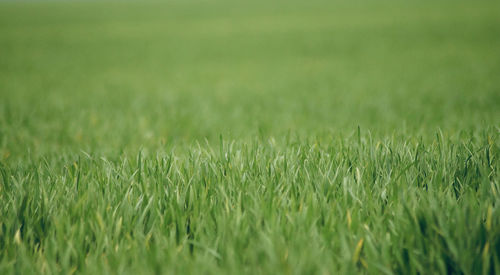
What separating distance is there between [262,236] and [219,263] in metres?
0.21

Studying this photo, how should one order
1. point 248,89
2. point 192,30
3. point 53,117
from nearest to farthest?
point 53,117 < point 248,89 < point 192,30

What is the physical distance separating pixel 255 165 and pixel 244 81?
8702 millimetres

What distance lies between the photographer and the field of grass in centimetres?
124

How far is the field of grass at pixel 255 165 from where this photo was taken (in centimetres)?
124

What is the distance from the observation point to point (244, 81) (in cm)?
1044

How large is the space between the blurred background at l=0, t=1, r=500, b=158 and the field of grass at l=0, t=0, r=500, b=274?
0.07 metres

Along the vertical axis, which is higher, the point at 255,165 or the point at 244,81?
the point at 255,165

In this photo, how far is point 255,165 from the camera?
6.40 ft

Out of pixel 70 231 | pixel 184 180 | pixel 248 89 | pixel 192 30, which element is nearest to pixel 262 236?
pixel 184 180

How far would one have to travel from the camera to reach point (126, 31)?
83.6ft

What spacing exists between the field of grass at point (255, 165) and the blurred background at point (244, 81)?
7 cm

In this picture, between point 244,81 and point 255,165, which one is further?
point 244,81

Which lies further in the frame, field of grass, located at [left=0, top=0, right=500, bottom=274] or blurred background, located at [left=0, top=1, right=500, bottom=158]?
blurred background, located at [left=0, top=1, right=500, bottom=158]

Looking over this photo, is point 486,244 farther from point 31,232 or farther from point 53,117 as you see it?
point 53,117
